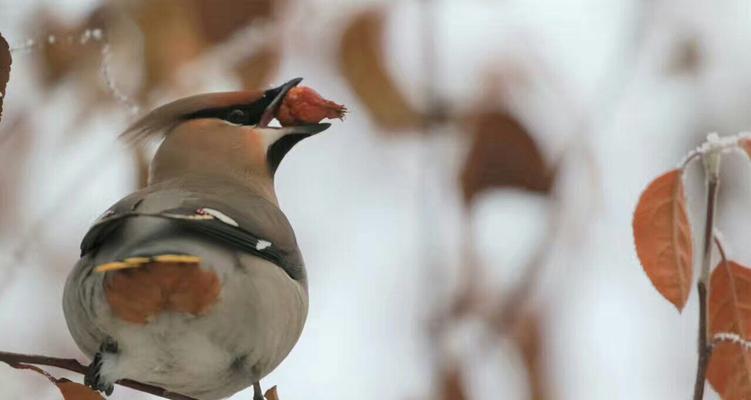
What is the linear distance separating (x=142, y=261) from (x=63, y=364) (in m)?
0.15

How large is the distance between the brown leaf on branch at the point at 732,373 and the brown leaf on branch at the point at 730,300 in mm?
24

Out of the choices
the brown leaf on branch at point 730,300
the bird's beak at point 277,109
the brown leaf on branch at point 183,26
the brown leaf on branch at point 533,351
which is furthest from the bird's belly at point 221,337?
the brown leaf on branch at point 533,351

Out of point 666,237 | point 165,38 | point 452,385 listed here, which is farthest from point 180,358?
point 165,38

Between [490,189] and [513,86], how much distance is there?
632mm

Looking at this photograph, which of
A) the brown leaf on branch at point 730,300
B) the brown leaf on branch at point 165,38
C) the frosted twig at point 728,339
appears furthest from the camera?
the brown leaf on branch at point 165,38

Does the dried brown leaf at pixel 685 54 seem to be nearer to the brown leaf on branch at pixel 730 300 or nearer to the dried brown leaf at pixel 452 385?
the dried brown leaf at pixel 452 385

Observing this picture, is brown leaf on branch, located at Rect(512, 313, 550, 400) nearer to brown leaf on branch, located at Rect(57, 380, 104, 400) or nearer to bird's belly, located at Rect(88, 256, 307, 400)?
bird's belly, located at Rect(88, 256, 307, 400)

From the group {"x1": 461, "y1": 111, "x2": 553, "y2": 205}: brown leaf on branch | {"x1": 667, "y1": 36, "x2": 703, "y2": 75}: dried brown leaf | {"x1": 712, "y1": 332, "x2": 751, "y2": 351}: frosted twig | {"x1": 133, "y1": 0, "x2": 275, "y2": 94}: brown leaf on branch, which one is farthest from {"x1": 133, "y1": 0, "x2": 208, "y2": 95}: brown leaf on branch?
{"x1": 712, "y1": 332, "x2": 751, "y2": 351}: frosted twig

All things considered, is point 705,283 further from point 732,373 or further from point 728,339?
point 732,373

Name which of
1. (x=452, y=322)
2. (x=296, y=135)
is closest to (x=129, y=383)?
(x=296, y=135)

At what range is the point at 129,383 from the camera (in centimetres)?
171

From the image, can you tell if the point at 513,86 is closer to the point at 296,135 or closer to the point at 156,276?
the point at 296,135

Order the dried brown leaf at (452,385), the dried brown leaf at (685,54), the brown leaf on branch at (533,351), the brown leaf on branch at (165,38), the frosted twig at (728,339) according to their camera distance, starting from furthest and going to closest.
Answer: the dried brown leaf at (685,54) → the brown leaf on branch at (533,351) → the brown leaf on branch at (165,38) → the dried brown leaf at (452,385) → the frosted twig at (728,339)

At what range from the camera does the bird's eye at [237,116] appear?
2.05 meters
